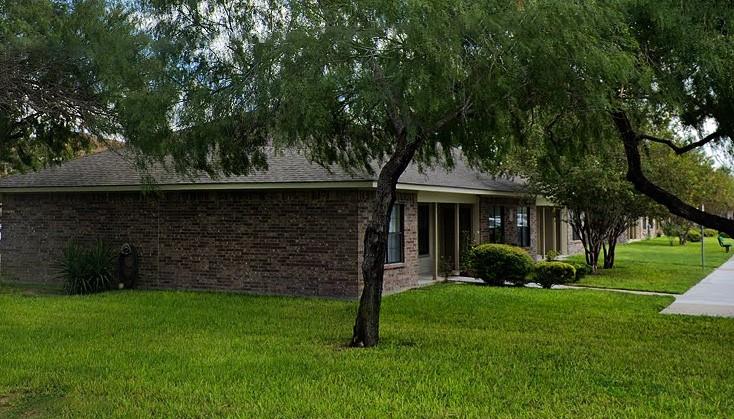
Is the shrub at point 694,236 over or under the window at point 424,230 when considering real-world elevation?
under

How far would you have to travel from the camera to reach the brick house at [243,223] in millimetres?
13633

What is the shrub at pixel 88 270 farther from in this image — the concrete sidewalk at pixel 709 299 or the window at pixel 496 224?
the concrete sidewalk at pixel 709 299

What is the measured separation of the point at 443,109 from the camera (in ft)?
24.8

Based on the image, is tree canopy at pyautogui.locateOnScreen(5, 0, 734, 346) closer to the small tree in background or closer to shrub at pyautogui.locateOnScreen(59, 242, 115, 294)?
shrub at pyautogui.locateOnScreen(59, 242, 115, 294)

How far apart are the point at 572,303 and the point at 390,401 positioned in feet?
26.6

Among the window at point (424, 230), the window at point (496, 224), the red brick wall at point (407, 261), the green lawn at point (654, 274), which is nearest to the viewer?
the red brick wall at point (407, 261)

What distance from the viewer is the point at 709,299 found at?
13.9 meters

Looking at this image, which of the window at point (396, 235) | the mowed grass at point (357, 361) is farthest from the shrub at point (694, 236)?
the mowed grass at point (357, 361)

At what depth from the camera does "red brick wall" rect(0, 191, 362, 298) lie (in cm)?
1368

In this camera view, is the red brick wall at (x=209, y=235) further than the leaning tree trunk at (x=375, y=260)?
Yes

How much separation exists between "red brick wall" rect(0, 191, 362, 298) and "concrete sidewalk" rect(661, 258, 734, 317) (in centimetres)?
645

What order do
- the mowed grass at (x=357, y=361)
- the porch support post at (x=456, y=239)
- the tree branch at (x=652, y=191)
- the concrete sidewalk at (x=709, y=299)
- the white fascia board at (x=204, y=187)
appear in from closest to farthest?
the mowed grass at (x=357, y=361)
the tree branch at (x=652, y=191)
the concrete sidewalk at (x=709, y=299)
the white fascia board at (x=204, y=187)
the porch support post at (x=456, y=239)

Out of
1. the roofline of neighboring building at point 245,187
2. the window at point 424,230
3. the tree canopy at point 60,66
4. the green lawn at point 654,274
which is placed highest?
the tree canopy at point 60,66

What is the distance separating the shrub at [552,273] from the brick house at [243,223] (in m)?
2.63
